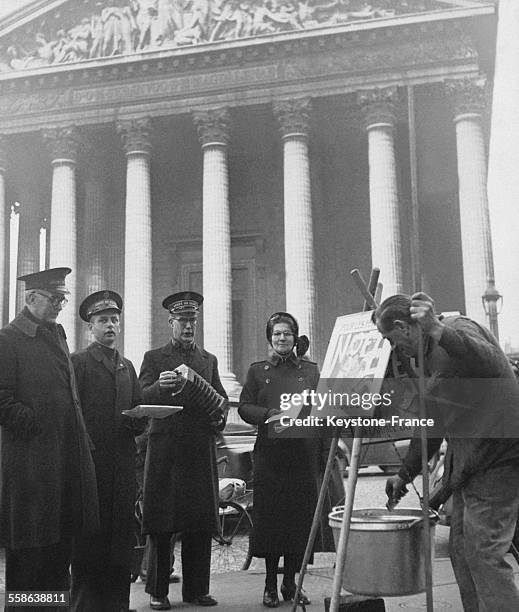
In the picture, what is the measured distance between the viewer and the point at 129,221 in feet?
75.0

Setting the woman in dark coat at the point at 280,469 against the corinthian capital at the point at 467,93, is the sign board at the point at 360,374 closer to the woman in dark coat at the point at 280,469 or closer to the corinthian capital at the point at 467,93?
the woman in dark coat at the point at 280,469

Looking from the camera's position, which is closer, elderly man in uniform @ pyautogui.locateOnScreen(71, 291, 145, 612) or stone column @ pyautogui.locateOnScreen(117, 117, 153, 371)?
elderly man in uniform @ pyautogui.locateOnScreen(71, 291, 145, 612)

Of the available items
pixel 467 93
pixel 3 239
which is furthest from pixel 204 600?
pixel 3 239

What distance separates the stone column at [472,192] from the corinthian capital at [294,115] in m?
4.09

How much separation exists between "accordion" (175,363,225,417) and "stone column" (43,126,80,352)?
59.5 feet

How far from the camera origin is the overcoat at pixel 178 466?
215 inches

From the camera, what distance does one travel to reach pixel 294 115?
21969mm

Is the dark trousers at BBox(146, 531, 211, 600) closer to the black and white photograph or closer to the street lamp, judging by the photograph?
the black and white photograph

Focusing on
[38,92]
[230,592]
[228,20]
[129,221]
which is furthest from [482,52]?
[230,592]

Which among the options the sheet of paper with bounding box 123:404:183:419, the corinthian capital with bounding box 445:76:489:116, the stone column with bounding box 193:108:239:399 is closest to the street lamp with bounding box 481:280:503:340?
the corinthian capital with bounding box 445:76:489:116

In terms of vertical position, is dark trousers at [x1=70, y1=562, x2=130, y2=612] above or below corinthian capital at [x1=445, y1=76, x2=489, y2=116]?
below

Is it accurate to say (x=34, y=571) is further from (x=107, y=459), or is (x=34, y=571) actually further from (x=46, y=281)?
(x=46, y=281)

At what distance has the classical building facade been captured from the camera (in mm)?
21172

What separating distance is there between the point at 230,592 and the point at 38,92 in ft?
70.9
